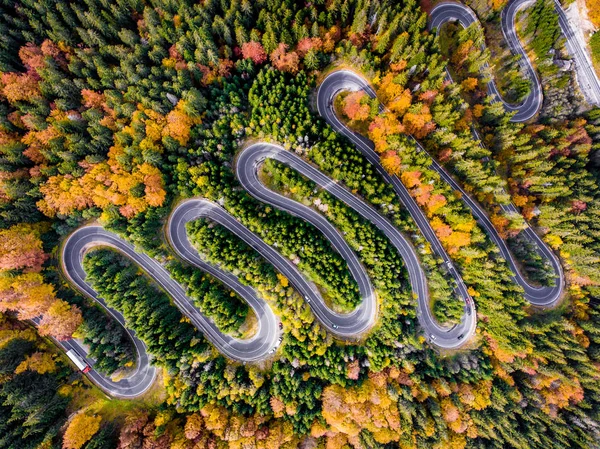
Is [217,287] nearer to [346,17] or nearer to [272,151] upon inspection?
[272,151]

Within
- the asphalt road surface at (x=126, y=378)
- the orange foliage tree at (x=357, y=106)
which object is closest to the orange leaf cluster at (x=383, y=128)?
the orange foliage tree at (x=357, y=106)

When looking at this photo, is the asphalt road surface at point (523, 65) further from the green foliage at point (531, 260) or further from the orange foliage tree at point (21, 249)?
the orange foliage tree at point (21, 249)

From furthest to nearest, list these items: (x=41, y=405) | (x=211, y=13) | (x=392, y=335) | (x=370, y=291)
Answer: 1. (x=370, y=291)
2. (x=392, y=335)
3. (x=211, y=13)
4. (x=41, y=405)

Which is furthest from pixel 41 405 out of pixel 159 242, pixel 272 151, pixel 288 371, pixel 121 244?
pixel 272 151

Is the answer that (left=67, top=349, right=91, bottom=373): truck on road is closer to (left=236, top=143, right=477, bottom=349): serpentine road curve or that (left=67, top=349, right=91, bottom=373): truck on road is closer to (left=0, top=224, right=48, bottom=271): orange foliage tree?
(left=0, top=224, right=48, bottom=271): orange foliage tree

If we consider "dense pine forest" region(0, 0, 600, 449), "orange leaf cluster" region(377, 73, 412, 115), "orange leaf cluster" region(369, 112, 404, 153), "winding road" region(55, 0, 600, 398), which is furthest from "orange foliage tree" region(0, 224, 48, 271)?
"orange leaf cluster" region(377, 73, 412, 115)

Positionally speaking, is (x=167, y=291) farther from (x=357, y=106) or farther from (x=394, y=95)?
(x=394, y=95)

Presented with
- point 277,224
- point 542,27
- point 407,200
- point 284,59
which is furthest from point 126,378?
point 542,27
